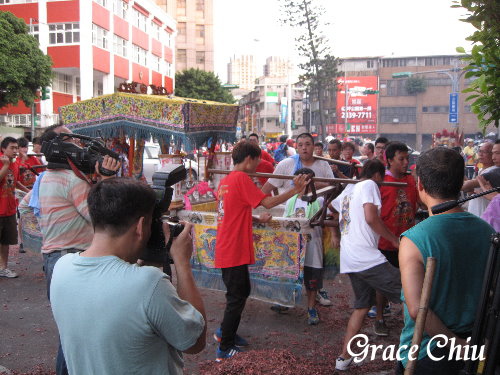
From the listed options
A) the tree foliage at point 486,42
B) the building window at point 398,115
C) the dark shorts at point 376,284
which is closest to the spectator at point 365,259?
the dark shorts at point 376,284

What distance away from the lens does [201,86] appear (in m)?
45.7

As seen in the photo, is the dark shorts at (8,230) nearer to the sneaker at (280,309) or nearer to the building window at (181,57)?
the sneaker at (280,309)

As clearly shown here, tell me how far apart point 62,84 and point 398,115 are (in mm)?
44645

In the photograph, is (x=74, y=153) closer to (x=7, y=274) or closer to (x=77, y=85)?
(x=7, y=274)

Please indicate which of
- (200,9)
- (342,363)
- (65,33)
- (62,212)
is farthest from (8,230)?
(200,9)

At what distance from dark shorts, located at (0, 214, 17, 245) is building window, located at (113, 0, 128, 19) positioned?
1236 inches

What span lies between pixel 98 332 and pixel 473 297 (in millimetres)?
1463

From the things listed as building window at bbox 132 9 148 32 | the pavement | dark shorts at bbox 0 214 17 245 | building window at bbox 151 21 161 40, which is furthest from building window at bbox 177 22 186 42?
the pavement

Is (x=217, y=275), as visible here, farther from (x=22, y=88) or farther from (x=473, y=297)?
(x=22, y=88)

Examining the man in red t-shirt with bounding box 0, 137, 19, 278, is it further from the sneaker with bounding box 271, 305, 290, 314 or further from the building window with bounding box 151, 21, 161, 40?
the building window with bounding box 151, 21, 161, 40

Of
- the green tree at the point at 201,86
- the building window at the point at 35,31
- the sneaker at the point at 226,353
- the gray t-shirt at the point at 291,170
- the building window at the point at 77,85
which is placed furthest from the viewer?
the green tree at the point at 201,86

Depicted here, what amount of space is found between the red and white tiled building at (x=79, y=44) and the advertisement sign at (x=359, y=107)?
33.2 metres

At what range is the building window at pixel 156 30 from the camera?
43331 millimetres

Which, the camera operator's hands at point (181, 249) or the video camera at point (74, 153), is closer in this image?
the camera operator's hands at point (181, 249)
